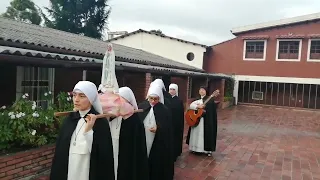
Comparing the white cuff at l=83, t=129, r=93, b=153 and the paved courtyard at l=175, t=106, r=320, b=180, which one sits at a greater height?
the white cuff at l=83, t=129, r=93, b=153

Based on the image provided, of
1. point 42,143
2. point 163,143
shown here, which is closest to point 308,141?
point 163,143

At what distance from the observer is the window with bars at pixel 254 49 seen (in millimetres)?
20266

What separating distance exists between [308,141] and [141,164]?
7.40 m

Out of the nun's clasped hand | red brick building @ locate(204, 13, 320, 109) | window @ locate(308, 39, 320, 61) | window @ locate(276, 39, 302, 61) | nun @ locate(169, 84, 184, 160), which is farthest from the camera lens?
window @ locate(276, 39, 302, 61)

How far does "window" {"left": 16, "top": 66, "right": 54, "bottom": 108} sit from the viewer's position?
6471 millimetres

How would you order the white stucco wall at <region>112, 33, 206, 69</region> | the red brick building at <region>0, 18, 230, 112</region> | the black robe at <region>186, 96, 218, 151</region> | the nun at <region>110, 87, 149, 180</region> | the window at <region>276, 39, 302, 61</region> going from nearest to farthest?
the nun at <region>110, 87, 149, 180</region> < the red brick building at <region>0, 18, 230, 112</region> < the black robe at <region>186, 96, 218, 151</region> < the window at <region>276, 39, 302, 61</region> < the white stucco wall at <region>112, 33, 206, 69</region>

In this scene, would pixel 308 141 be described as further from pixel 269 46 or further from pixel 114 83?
pixel 269 46

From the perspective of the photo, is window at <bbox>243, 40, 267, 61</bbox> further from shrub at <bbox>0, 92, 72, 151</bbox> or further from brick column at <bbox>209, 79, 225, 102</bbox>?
shrub at <bbox>0, 92, 72, 151</bbox>

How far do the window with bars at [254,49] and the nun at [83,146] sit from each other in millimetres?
19394

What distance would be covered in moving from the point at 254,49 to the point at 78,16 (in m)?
17.6

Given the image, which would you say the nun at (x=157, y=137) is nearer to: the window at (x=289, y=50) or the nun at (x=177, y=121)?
the nun at (x=177, y=121)

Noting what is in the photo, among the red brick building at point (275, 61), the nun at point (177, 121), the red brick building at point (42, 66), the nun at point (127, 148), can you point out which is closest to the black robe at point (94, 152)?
the nun at point (127, 148)

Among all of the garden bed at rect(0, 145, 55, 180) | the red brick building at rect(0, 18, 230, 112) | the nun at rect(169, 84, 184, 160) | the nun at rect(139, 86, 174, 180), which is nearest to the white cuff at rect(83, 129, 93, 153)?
the nun at rect(139, 86, 174, 180)

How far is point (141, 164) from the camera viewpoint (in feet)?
11.2
